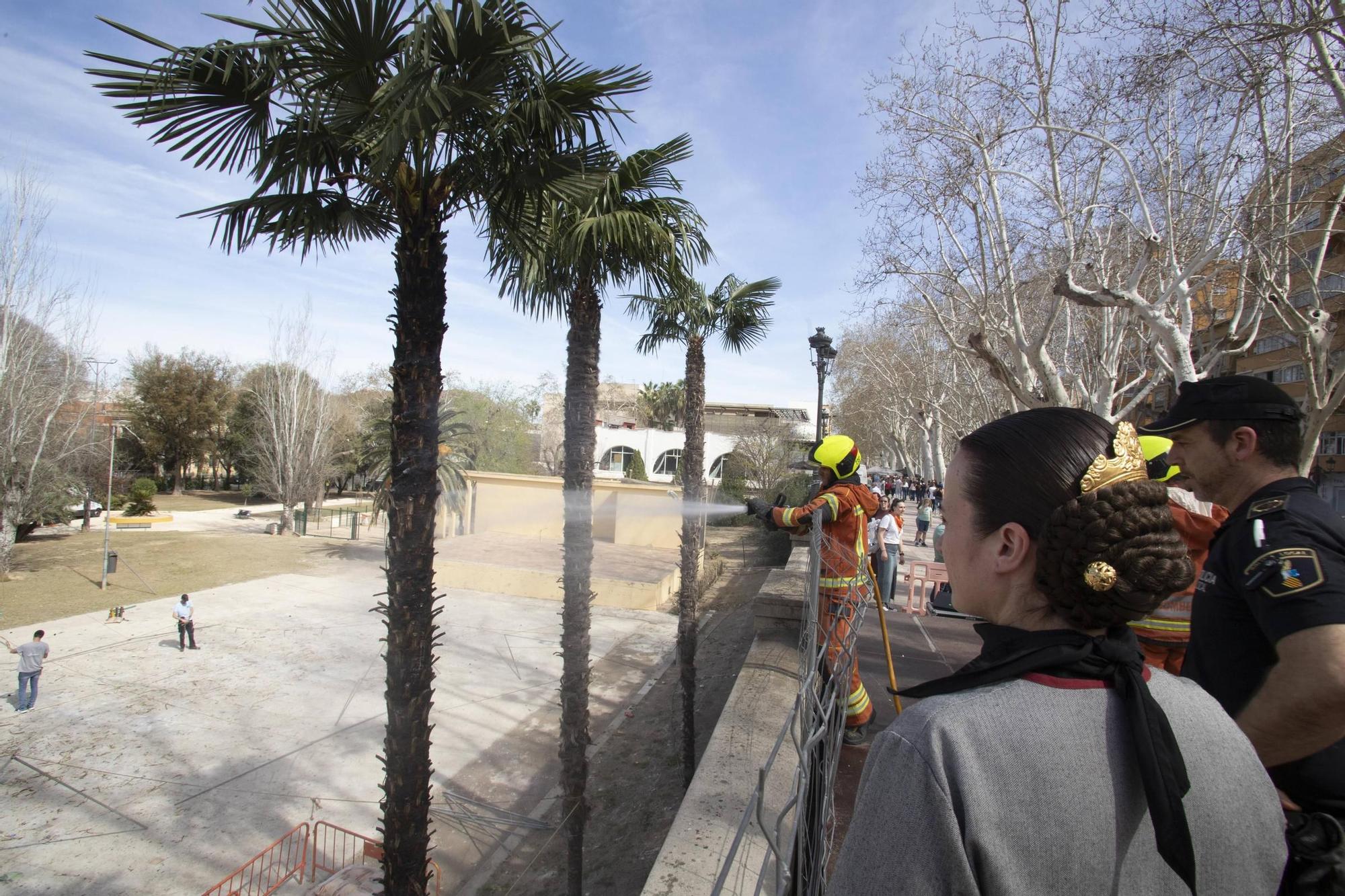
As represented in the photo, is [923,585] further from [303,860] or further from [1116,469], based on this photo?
[1116,469]

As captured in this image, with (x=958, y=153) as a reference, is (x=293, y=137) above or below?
below

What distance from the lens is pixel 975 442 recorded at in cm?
105

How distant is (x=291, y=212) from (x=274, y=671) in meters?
11.2

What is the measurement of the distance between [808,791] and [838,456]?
2.81 metres

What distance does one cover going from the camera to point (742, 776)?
301 cm

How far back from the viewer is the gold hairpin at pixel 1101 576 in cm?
86

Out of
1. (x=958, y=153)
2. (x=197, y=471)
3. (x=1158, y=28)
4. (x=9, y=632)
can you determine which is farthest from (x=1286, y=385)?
(x=197, y=471)

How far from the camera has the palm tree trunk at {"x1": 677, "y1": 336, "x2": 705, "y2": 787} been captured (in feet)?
26.4

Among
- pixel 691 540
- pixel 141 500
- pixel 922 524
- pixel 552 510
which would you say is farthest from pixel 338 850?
pixel 141 500

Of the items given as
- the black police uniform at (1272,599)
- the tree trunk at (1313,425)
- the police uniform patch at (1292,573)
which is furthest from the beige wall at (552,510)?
the police uniform patch at (1292,573)

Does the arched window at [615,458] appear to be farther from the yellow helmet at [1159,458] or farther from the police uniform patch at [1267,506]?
the police uniform patch at [1267,506]

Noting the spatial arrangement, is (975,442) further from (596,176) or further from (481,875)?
(481,875)

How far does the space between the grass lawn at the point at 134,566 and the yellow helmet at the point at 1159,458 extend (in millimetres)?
20564

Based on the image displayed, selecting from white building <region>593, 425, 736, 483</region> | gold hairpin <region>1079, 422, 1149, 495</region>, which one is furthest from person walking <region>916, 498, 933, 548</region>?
white building <region>593, 425, 736, 483</region>
